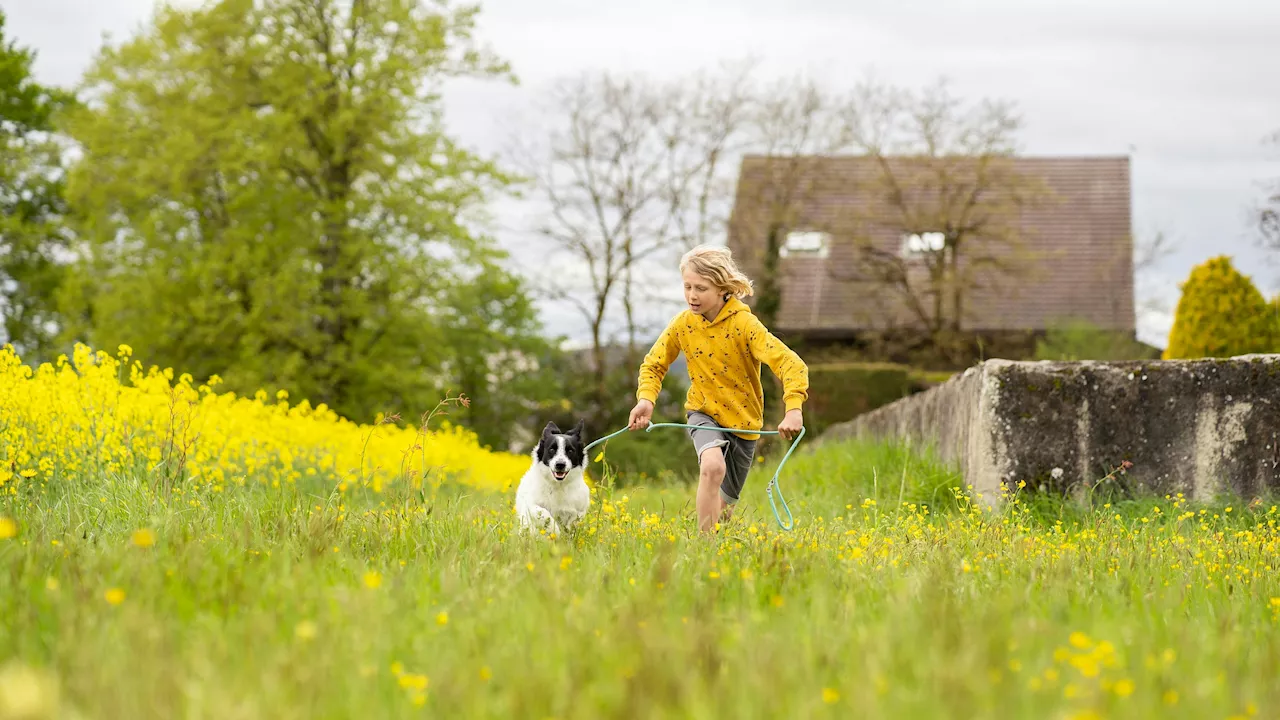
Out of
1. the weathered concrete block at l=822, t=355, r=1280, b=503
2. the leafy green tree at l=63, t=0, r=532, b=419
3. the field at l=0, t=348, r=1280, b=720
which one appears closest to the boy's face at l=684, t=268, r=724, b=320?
the field at l=0, t=348, r=1280, b=720

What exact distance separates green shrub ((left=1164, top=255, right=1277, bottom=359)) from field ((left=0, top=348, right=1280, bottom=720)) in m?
10.8

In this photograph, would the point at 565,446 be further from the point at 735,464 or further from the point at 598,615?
the point at 598,615

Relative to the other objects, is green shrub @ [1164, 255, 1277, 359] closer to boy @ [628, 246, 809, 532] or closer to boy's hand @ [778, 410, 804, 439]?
boy @ [628, 246, 809, 532]

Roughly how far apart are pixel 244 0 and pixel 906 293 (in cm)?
1649

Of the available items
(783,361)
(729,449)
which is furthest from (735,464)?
(783,361)

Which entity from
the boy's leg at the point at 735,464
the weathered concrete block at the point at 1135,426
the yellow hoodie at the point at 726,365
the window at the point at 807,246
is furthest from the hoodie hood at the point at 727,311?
the window at the point at 807,246

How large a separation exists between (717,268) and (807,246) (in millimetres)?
23831

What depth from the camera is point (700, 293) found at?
5.73 meters

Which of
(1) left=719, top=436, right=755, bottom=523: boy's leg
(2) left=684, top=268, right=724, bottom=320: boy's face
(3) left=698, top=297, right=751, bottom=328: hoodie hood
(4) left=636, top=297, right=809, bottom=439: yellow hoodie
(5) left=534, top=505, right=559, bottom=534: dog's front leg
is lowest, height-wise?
(5) left=534, top=505, right=559, bottom=534: dog's front leg

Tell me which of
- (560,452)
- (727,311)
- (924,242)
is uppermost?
(924,242)

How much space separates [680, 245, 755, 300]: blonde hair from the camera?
5742 mm

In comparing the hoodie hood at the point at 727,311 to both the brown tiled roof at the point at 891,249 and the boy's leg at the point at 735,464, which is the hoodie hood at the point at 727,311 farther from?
the brown tiled roof at the point at 891,249

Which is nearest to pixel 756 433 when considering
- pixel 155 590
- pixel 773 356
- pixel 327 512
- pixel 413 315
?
pixel 773 356

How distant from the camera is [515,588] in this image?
10.4 ft
